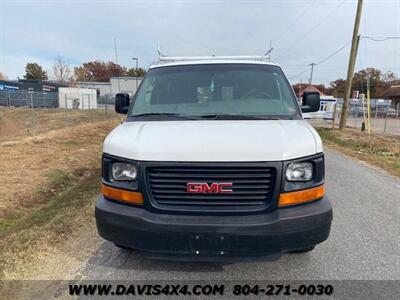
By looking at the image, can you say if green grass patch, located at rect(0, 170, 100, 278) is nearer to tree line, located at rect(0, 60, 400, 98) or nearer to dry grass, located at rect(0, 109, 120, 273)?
dry grass, located at rect(0, 109, 120, 273)

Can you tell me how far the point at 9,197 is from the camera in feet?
20.5

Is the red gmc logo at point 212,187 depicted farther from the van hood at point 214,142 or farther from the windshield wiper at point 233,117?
the windshield wiper at point 233,117

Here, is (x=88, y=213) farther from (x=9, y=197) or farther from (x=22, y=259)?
(x=9, y=197)

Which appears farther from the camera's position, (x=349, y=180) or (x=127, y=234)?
(x=349, y=180)

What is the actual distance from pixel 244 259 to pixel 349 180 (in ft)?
17.7

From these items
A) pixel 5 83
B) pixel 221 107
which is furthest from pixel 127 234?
pixel 5 83

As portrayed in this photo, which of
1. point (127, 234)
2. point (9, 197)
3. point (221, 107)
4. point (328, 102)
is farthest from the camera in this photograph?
point (328, 102)

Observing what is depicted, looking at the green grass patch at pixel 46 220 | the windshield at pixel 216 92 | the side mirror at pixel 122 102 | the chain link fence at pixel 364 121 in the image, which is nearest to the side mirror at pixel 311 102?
the windshield at pixel 216 92

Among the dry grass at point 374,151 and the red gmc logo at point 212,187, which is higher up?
the red gmc logo at point 212,187

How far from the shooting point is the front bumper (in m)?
2.79

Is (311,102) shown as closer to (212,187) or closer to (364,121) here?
(212,187)

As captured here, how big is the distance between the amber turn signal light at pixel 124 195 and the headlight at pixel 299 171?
1.27 metres

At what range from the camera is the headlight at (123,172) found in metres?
2.97

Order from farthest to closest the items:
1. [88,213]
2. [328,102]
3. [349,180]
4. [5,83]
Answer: [5,83] < [328,102] < [349,180] < [88,213]
